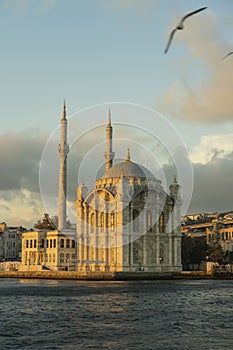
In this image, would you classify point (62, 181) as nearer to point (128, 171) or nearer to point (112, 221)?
point (128, 171)

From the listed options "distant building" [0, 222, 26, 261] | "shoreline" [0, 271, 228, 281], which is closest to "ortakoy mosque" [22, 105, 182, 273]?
"shoreline" [0, 271, 228, 281]

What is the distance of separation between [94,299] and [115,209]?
56.4 meters

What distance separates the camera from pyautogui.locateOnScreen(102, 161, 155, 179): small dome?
121062 millimetres

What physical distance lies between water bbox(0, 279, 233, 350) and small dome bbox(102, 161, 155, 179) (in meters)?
65.0

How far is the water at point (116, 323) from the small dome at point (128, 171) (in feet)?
213

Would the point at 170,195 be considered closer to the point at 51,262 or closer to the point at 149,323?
the point at 51,262

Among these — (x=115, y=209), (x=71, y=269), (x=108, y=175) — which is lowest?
(x=71, y=269)

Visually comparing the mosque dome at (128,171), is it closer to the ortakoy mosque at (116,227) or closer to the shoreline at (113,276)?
the ortakoy mosque at (116,227)

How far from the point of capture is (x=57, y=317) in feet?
134

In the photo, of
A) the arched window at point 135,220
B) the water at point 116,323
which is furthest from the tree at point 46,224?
the water at point 116,323

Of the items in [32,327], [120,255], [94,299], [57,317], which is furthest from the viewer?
[120,255]

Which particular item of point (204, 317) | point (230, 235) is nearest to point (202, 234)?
point (230, 235)

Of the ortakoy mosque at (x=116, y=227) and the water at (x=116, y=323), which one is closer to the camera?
the water at (x=116, y=323)

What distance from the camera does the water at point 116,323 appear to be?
2972cm
